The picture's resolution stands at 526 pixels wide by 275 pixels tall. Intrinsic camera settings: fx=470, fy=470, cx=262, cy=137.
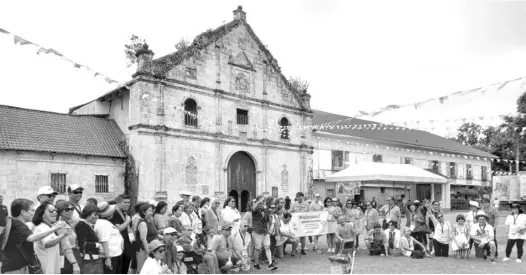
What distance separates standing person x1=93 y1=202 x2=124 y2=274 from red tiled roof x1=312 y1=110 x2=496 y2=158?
23.9 metres

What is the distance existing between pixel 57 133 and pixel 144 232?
46.0ft

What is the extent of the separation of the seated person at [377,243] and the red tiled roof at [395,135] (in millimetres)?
17458

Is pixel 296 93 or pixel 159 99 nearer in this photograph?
pixel 159 99

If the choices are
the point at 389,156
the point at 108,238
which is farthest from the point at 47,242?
the point at 389,156

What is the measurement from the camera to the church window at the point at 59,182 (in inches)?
733

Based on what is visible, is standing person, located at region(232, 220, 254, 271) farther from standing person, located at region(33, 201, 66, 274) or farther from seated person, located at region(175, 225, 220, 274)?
standing person, located at region(33, 201, 66, 274)

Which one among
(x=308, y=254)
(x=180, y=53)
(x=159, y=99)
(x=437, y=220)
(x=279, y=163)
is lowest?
(x=308, y=254)

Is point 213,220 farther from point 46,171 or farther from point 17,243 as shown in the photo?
point 46,171

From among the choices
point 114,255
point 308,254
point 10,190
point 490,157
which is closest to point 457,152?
point 490,157

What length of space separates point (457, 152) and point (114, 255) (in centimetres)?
4023

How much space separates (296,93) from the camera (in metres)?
27.5

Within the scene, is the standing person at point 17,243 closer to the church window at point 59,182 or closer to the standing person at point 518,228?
the standing person at point 518,228

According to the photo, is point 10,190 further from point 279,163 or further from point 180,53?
point 279,163

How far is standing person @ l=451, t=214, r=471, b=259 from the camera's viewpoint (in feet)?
41.7
